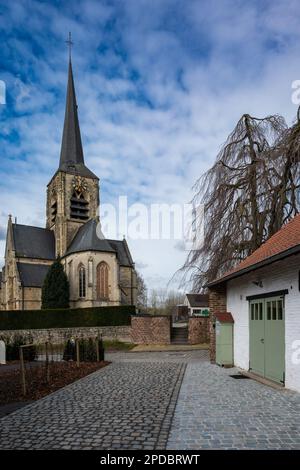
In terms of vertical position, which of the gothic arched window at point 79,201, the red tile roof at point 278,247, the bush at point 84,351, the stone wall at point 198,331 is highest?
the gothic arched window at point 79,201

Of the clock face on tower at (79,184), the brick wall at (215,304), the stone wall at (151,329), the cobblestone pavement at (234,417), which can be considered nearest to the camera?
the cobblestone pavement at (234,417)

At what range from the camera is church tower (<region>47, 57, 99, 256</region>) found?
44281mm

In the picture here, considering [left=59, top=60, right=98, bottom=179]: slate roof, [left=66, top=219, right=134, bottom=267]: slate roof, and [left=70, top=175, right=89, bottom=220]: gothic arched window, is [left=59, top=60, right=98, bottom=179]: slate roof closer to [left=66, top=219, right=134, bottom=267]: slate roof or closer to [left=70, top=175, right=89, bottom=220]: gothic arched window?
[left=70, top=175, right=89, bottom=220]: gothic arched window

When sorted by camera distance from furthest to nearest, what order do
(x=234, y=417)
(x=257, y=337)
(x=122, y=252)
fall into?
1. (x=122, y=252)
2. (x=257, y=337)
3. (x=234, y=417)

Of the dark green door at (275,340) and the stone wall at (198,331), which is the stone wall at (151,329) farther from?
the dark green door at (275,340)

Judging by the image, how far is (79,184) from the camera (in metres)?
45.8

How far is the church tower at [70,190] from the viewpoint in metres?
44.3

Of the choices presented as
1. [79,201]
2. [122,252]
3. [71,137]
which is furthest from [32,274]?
[71,137]

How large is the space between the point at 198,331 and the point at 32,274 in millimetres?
23652

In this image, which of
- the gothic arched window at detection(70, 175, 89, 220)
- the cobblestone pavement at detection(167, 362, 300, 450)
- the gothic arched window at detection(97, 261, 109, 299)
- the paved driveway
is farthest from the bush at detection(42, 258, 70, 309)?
the cobblestone pavement at detection(167, 362, 300, 450)

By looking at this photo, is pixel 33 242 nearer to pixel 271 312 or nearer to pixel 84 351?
pixel 84 351

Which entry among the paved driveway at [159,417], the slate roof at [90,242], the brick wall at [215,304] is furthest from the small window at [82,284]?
the paved driveway at [159,417]
